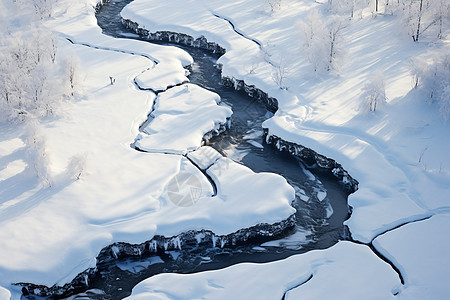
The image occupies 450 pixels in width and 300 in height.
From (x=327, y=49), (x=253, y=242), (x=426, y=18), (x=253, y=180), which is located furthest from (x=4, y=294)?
(x=426, y=18)

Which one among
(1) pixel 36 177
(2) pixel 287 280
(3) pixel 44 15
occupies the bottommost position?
(2) pixel 287 280

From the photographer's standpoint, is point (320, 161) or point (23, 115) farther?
point (23, 115)

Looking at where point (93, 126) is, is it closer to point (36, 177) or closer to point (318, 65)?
point (36, 177)

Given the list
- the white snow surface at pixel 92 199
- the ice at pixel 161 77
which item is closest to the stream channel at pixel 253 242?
the white snow surface at pixel 92 199

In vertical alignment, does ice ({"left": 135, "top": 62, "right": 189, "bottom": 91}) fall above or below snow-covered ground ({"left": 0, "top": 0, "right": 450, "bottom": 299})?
above

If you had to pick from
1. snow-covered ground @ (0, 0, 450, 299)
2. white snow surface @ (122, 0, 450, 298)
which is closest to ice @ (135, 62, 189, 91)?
snow-covered ground @ (0, 0, 450, 299)

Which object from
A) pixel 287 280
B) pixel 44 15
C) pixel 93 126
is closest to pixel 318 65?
pixel 93 126

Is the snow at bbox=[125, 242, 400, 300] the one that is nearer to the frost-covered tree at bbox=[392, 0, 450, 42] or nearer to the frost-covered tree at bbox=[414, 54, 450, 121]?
the frost-covered tree at bbox=[414, 54, 450, 121]
